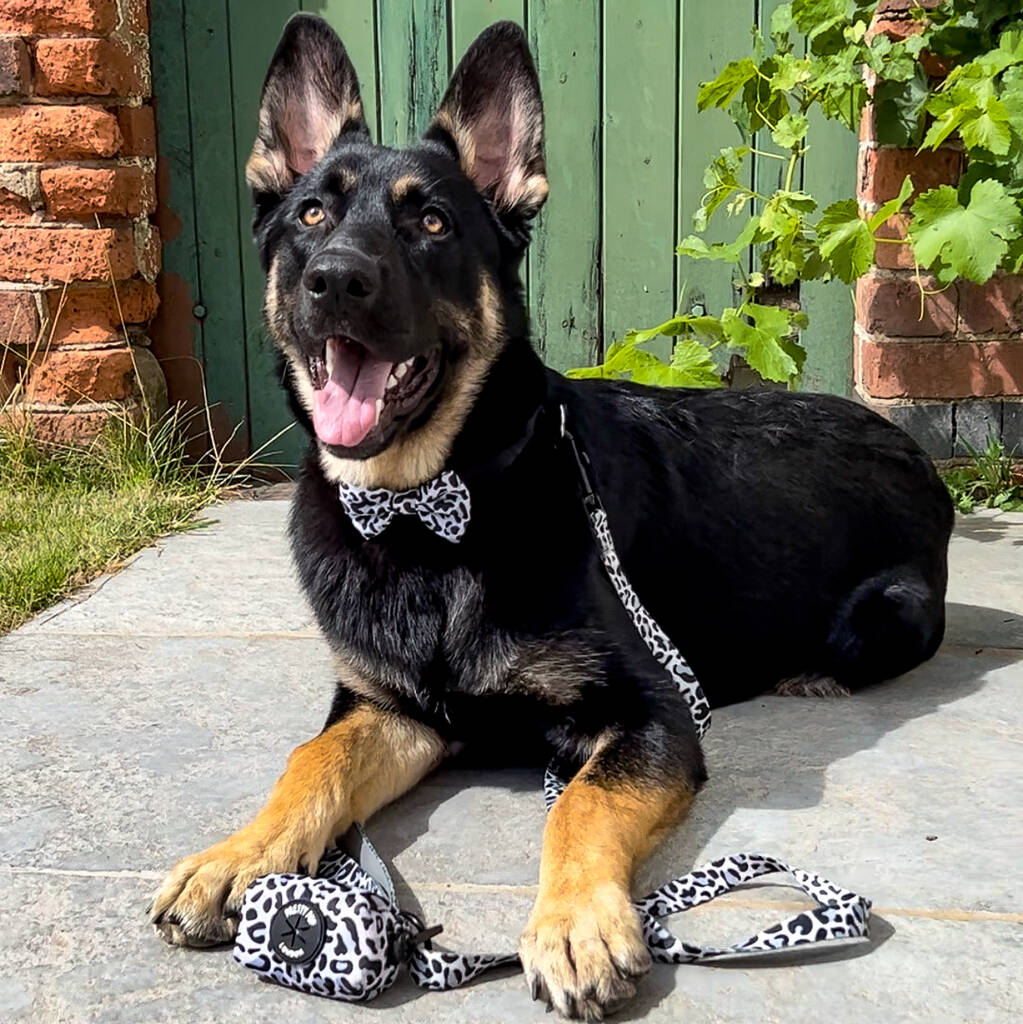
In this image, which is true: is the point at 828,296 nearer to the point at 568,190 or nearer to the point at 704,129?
the point at 704,129

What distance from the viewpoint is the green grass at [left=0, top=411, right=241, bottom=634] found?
4074 millimetres

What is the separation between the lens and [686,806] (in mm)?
2344

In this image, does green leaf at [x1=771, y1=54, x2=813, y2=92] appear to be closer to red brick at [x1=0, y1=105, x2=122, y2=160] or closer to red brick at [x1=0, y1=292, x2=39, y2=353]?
red brick at [x1=0, y1=105, x2=122, y2=160]

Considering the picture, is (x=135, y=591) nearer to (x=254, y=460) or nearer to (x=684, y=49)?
(x=254, y=460)

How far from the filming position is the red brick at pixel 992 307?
458 cm

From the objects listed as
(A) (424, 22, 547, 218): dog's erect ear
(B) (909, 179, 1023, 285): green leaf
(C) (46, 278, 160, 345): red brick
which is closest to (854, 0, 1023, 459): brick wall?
(B) (909, 179, 1023, 285): green leaf

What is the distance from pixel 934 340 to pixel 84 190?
10.6 feet

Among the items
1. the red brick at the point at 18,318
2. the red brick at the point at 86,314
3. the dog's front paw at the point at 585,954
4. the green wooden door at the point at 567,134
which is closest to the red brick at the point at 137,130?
the green wooden door at the point at 567,134

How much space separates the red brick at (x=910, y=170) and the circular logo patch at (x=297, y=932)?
3604 millimetres

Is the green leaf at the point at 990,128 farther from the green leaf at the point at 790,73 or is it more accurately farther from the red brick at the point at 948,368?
the red brick at the point at 948,368

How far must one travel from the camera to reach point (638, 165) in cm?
508

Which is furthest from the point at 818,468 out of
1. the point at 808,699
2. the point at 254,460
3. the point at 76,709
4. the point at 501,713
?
the point at 254,460

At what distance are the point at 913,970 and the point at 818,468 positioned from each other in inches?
62.9

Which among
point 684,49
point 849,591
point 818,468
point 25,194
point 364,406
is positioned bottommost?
point 849,591
